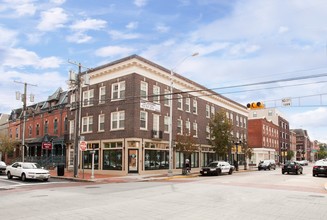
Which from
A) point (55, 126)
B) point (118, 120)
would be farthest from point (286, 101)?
point (55, 126)

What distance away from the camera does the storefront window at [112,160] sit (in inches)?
1291

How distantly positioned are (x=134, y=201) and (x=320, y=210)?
7.00 metres

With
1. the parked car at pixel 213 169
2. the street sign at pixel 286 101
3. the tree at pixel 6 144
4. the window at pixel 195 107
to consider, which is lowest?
the parked car at pixel 213 169

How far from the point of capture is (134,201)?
1334 centimetres

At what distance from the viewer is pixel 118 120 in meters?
33.6

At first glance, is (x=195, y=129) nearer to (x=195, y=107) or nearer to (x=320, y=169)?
(x=195, y=107)

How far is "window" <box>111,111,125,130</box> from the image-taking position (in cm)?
3325

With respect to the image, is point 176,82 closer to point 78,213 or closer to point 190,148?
point 190,148

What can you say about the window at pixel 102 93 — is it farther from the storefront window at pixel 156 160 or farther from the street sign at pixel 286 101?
the street sign at pixel 286 101

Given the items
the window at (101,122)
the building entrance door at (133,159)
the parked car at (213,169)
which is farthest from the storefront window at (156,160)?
the window at (101,122)

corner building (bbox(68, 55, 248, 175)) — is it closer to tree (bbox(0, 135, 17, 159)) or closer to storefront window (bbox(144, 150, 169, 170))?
storefront window (bbox(144, 150, 169, 170))

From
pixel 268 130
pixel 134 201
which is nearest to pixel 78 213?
pixel 134 201

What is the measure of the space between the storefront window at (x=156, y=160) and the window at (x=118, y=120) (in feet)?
12.3

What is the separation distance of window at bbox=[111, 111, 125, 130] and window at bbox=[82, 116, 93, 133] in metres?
4.01
